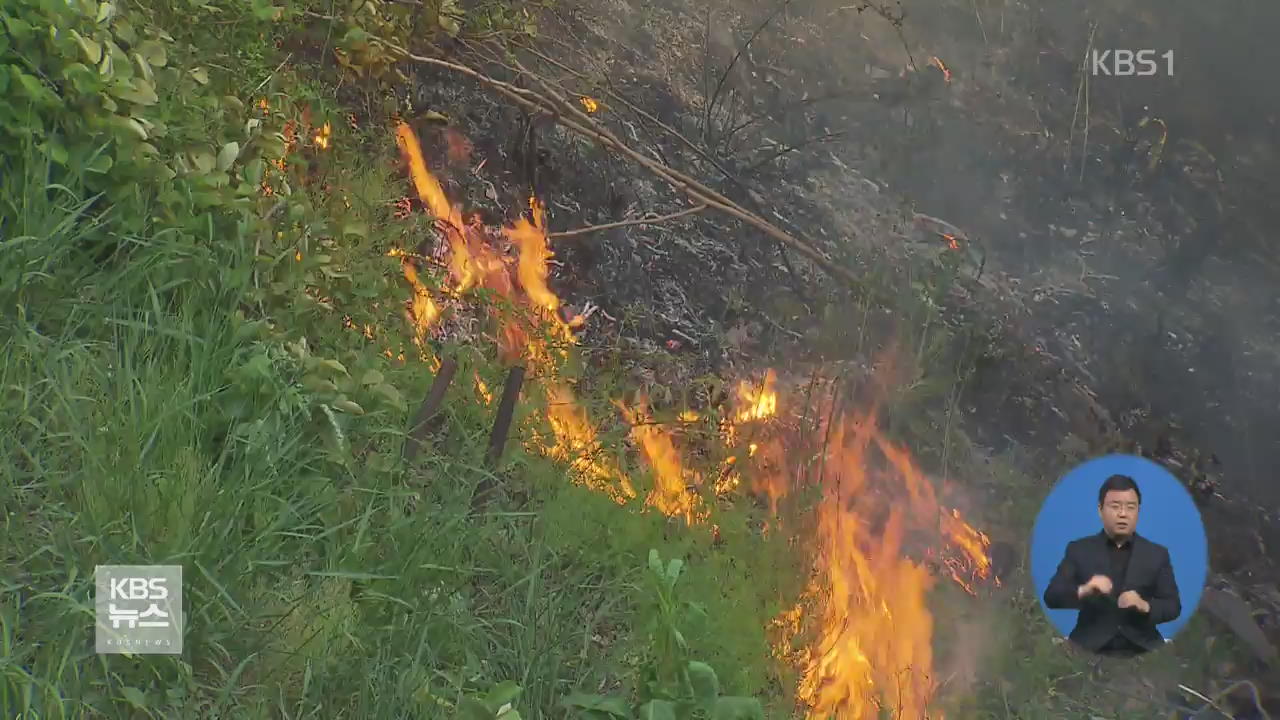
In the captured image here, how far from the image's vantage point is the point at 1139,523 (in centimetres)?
330

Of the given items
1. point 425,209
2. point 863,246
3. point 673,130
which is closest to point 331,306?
point 425,209

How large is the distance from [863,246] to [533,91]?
1.16 metres

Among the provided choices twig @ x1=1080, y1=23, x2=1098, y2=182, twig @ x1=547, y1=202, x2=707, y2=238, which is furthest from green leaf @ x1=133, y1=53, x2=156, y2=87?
twig @ x1=1080, y1=23, x2=1098, y2=182

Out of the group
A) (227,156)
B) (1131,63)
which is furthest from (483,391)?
(1131,63)

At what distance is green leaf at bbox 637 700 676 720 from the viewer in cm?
229

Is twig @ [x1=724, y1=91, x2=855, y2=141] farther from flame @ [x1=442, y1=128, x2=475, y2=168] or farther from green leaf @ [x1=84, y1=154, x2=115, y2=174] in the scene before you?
green leaf @ [x1=84, y1=154, x2=115, y2=174]

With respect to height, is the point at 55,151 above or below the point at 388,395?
above

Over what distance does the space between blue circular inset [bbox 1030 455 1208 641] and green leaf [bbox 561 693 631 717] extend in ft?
4.99

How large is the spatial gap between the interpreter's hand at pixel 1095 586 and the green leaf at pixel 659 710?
1484 millimetres

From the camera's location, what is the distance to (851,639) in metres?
3.23

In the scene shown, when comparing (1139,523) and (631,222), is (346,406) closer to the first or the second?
(631,222)

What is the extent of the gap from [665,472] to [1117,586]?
1.33 meters

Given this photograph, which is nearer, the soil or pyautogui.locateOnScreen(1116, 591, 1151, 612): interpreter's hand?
pyautogui.locateOnScreen(1116, 591, 1151, 612): interpreter's hand

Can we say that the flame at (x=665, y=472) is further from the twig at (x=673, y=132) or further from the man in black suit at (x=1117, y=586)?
the man in black suit at (x=1117, y=586)
